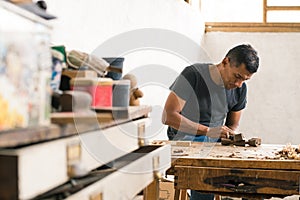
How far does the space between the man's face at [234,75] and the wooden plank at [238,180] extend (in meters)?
0.97

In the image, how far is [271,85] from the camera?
7.00 metres

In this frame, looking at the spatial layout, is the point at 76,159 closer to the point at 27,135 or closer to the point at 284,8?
the point at 27,135

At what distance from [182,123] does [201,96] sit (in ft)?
→ 0.87

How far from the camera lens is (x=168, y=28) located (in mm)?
5320

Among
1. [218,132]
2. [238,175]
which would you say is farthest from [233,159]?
[218,132]

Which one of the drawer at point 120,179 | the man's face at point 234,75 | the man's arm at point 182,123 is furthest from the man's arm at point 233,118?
the drawer at point 120,179

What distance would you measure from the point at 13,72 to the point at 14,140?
0.15m

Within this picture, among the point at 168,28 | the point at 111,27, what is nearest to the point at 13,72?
the point at 111,27

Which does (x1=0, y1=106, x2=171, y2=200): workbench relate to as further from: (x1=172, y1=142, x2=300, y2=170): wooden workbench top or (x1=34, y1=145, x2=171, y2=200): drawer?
(x1=172, y1=142, x2=300, y2=170): wooden workbench top

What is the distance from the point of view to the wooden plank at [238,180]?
294 cm

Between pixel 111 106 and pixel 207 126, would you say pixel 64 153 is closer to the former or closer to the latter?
pixel 111 106

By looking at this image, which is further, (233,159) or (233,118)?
(233,118)

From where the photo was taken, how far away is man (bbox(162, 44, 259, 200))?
12.3ft

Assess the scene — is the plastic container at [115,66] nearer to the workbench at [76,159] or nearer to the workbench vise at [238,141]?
the workbench at [76,159]
